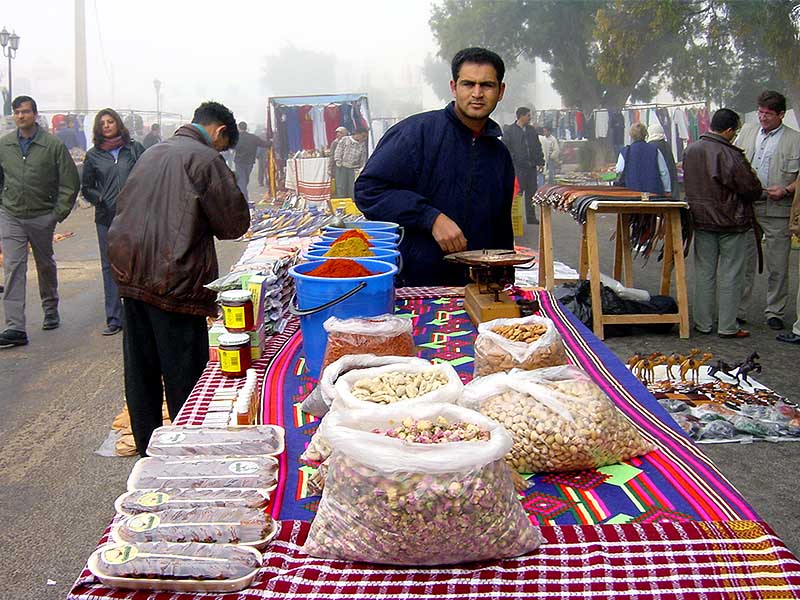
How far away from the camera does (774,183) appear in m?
6.40

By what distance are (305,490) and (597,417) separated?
24.4 inches

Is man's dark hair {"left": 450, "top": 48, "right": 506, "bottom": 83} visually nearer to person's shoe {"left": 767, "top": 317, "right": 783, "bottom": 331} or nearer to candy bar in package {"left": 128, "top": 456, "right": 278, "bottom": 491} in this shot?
candy bar in package {"left": 128, "top": 456, "right": 278, "bottom": 491}

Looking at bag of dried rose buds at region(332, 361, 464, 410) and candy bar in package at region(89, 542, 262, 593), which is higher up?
bag of dried rose buds at region(332, 361, 464, 410)

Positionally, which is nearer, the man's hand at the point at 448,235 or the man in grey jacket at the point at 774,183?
the man's hand at the point at 448,235

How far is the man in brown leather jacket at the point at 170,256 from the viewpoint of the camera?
3.33m

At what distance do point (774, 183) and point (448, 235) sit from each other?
450 centimetres

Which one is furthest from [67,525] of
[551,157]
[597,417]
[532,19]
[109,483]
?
[532,19]

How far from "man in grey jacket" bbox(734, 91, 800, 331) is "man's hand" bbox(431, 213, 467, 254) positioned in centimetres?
411

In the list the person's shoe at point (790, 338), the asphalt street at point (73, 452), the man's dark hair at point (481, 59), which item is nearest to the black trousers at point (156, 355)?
the asphalt street at point (73, 452)

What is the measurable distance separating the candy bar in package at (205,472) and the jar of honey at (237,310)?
2.51 ft

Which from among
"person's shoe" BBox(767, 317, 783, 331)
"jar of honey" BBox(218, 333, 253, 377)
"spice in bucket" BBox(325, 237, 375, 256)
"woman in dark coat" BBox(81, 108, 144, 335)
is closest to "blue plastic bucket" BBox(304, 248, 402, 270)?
"spice in bucket" BBox(325, 237, 375, 256)

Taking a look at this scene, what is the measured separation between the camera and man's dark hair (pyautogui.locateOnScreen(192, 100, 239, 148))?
11.9 ft

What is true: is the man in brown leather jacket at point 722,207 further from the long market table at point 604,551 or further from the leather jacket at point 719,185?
the long market table at point 604,551

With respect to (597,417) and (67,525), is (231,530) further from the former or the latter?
(67,525)
